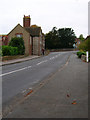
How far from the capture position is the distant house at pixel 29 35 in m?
43.5

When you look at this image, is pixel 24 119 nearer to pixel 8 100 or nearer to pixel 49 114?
pixel 49 114

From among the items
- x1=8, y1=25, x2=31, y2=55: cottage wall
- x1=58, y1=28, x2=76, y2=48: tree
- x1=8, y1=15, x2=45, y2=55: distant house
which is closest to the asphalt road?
x1=8, y1=25, x2=31, y2=55: cottage wall

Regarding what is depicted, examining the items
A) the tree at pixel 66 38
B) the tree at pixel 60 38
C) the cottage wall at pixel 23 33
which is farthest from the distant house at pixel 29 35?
the tree at pixel 66 38

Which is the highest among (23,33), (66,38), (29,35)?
(66,38)

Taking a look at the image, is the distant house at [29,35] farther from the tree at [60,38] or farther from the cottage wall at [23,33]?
the tree at [60,38]

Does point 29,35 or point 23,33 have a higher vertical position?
point 23,33

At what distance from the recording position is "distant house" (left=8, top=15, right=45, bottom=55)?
43.5 metres

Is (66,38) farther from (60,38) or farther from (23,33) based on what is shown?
(23,33)

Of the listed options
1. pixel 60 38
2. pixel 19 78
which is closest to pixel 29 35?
pixel 19 78

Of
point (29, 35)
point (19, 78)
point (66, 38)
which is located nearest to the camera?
point (19, 78)

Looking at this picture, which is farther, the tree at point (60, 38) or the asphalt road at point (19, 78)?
the tree at point (60, 38)

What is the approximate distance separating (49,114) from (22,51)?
31633 mm

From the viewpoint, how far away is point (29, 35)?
43469 mm

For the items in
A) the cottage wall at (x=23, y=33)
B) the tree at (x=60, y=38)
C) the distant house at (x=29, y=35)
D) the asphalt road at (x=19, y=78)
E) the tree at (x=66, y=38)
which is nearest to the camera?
the asphalt road at (x=19, y=78)
